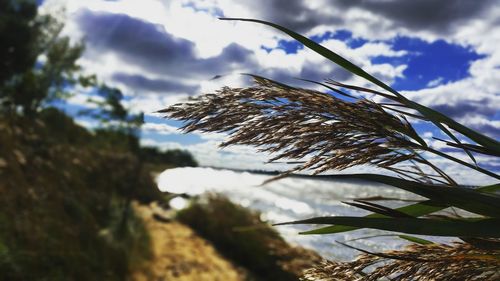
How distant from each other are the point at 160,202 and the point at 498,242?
16.7 m

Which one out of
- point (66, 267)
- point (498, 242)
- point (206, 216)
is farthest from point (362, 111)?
point (206, 216)

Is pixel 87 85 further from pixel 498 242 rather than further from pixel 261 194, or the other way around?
pixel 498 242

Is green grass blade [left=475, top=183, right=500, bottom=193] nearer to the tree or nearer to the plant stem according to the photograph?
the plant stem

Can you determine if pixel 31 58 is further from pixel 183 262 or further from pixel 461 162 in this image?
pixel 461 162

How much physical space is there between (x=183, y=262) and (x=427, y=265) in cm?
901

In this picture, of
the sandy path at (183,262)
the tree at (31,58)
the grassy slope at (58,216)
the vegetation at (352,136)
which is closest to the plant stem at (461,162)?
the vegetation at (352,136)

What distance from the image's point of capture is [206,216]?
500 inches

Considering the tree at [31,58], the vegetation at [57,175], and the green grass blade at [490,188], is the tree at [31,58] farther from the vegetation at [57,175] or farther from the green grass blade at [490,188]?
the green grass blade at [490,188]

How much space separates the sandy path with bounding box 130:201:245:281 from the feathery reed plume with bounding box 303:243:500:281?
6.96m

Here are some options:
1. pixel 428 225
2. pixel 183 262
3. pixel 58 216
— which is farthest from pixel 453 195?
pixel 183 262

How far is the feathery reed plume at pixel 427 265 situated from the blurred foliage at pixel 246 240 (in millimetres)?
5894

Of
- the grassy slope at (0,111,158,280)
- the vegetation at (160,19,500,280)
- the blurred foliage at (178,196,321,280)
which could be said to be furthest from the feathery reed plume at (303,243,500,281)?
the blurred foliage at (178,196,321,280)

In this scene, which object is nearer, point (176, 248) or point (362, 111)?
point (362, 111)

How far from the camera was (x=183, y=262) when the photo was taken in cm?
952
